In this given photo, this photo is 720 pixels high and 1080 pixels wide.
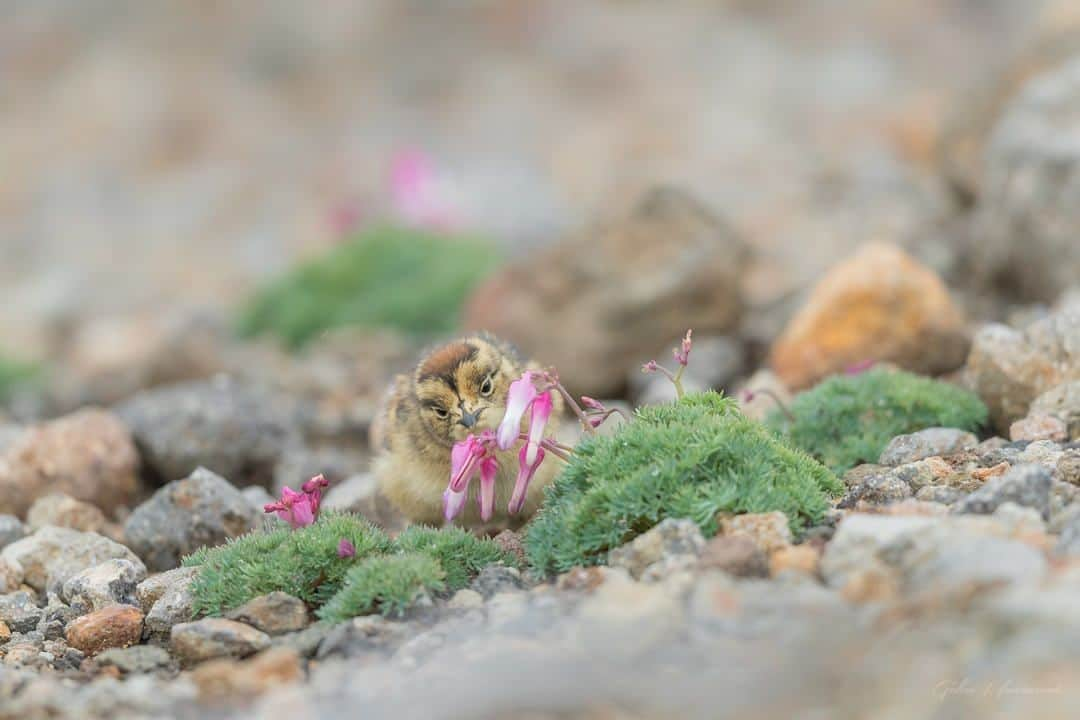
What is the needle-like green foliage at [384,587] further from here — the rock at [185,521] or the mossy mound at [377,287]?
the mossy mound at [377,287]

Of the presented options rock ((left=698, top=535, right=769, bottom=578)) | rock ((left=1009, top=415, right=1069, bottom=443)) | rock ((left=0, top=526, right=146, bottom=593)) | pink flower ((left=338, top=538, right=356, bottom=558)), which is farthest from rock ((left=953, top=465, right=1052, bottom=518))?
rock ((left=0, top=526, right=146, bottom=593))

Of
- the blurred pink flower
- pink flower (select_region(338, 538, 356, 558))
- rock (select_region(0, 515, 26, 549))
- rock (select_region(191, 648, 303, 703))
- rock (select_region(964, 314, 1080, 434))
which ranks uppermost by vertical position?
the blurred pink flower

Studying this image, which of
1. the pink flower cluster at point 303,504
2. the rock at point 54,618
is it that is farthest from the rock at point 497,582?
the rock at point 54,618

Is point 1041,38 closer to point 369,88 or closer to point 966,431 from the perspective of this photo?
point 966,431

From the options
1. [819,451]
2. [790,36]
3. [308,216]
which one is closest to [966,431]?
[819,451]

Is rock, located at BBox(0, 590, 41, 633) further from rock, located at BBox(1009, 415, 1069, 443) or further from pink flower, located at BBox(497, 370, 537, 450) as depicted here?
rock, located at BBox(1009, 415, 1069, 443)

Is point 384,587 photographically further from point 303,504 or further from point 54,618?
point 54,618

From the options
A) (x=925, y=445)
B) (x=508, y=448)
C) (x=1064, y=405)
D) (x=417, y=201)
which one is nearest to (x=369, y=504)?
(x=508, y=448)
